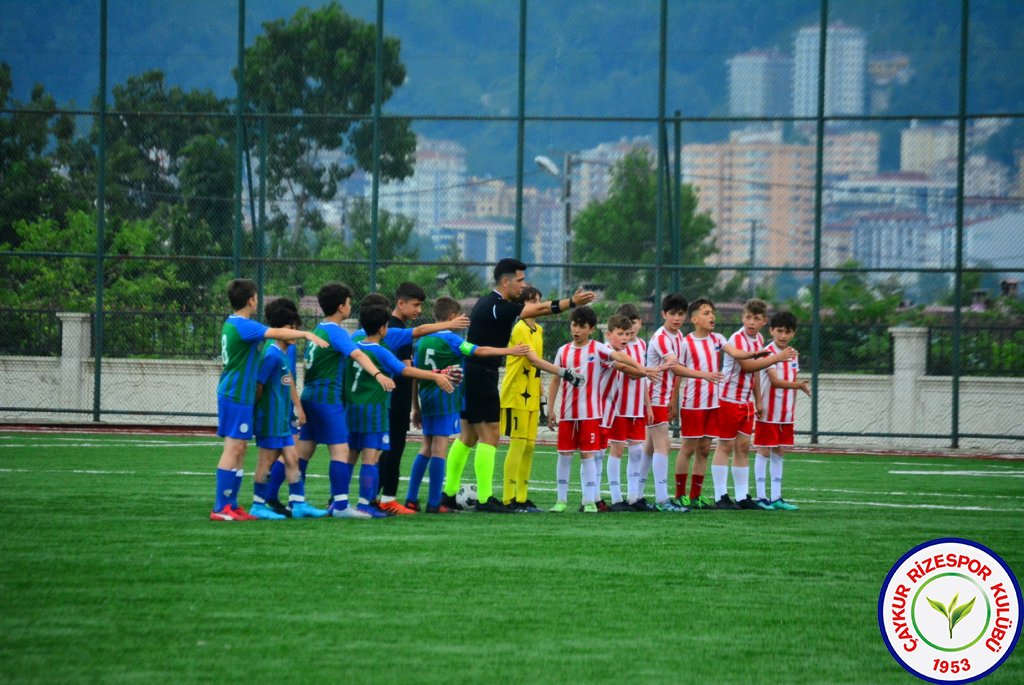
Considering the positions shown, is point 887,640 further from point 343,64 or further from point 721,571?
point 343,64

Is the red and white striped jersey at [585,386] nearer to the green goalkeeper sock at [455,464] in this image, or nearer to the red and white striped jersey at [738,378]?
the green goalkeeper sock at [455,464]

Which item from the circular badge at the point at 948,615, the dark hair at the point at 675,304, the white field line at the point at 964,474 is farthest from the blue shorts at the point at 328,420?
the white field line at the point at 964,474

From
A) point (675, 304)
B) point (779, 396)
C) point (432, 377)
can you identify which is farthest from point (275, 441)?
point (779, 396)

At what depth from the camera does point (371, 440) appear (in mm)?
10180

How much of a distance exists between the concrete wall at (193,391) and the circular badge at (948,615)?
13.9 meters

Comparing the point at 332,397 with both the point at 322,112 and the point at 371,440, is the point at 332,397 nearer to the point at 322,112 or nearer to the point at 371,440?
the point at 371,440

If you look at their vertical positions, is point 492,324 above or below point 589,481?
above

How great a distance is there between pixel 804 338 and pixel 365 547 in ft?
47.1

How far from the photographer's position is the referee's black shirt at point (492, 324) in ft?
34.9

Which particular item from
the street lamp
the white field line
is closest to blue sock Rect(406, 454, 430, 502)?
the white field line

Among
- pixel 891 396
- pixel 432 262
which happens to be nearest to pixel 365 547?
pixel 432 262

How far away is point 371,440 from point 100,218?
41.1 ft

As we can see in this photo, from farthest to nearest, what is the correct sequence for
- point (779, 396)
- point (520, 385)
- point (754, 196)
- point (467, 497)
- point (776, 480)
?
point (754, 196) < point (779, 396) < point (776, 480) < point (467, 497) < point (520, 385)

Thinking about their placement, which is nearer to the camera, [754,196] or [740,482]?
[740,482]
